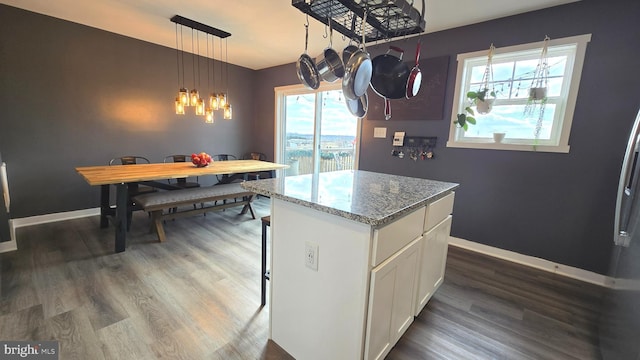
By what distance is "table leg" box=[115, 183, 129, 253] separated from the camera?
2.63 m

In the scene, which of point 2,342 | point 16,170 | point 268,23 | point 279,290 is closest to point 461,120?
point 268,23

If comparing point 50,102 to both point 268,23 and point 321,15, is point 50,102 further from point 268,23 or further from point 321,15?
point 321,15

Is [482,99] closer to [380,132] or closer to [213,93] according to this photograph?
[380,132]

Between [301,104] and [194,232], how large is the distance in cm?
288

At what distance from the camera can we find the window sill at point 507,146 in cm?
249

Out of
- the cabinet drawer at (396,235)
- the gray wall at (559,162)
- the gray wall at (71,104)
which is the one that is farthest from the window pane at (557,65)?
the gray wall at (71,104)

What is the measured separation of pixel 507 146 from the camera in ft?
8.97

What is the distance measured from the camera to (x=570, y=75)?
2.42m

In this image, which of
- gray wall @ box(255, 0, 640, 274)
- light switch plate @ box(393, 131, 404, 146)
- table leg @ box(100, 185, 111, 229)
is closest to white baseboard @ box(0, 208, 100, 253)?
table leg @ box(100, 185, 111, 229)

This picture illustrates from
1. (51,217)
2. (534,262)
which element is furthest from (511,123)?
(51,217)

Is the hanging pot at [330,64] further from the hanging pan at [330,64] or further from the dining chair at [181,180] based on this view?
the dining chair at [181,180]

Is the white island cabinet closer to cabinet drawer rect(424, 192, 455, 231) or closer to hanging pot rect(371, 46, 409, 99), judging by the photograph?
cabinet drawer rect(424, 192, 455, 231)

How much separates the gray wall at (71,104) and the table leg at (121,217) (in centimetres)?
146

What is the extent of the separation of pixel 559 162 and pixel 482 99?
924 mm
